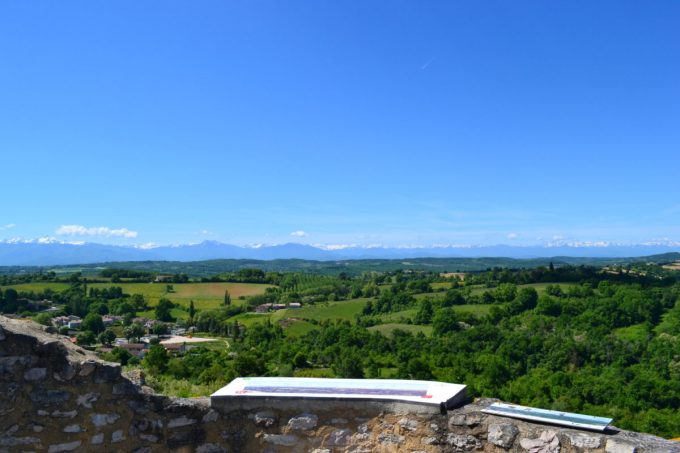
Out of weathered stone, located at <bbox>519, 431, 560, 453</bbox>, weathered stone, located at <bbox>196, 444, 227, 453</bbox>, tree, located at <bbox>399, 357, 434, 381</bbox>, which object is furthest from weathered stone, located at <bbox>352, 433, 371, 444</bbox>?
tree, located at <bbox>399, 357, 434, 381</bbox>

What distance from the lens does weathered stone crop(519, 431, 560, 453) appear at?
3.71 m

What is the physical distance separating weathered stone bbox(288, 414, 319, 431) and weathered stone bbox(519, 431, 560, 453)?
173cm

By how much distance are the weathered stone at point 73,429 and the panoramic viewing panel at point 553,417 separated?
11.2ft

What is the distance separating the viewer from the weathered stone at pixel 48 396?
4125 mm

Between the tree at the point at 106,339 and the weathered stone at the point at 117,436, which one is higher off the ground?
the weathered stone at the point at 117,436

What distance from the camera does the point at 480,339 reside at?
185ft

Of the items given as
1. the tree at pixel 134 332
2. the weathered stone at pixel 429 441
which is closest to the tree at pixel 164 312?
the tree at pixel 134 332

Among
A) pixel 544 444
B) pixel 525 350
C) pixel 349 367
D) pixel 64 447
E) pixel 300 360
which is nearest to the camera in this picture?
pixel 544 444

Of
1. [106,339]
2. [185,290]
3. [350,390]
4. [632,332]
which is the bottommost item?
[632,332]

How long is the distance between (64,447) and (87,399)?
413mm

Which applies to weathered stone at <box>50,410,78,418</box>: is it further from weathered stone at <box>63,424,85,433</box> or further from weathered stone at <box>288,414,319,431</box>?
weathered stone at <box>288,414,319,431</box>

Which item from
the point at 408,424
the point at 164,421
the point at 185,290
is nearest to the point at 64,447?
the point at 164,421

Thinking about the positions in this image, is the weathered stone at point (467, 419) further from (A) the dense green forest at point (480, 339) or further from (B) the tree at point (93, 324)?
(B) the tree at point (93, 324)

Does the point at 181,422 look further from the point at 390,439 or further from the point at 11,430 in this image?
the point at 390,439
